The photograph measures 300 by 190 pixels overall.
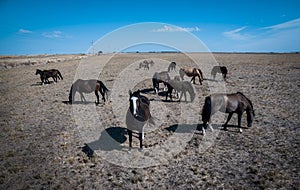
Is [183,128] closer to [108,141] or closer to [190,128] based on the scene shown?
[190,128]

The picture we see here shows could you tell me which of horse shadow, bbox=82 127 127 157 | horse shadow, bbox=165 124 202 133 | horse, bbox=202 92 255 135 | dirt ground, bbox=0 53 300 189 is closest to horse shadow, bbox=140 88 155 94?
dirt ground, bbox=0 53 300 189

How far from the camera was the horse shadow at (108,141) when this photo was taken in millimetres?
7953

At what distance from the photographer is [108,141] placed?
860cm

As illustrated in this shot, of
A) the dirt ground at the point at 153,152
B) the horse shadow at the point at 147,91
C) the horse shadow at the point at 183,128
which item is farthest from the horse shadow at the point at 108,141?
the horse shadow at the point at 147,91

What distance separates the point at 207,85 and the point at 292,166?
1421 cm

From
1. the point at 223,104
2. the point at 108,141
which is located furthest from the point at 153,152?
the point at 223,104

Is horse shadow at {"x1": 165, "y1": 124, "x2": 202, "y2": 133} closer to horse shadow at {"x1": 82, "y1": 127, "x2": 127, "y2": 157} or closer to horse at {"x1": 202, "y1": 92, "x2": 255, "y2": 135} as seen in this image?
horse at {"x1": 202, "y1": 92, "x2": 255, "y2": 135}

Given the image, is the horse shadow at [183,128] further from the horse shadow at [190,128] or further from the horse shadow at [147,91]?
the horse shadow at [147,91]

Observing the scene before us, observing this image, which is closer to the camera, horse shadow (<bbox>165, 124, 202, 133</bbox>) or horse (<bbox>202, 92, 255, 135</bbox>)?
horse (<bbox>202, 92, 255, 135</bbox>)

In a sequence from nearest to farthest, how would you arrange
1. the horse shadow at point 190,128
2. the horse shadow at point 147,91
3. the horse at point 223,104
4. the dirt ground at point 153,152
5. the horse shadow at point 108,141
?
1. the dirt ground at point 153,152
2. the horse shadow at point 108,141
3. the horse at point 223,104
4. the horse shadow at point 190,128
5. the horse shadow at point 147,91

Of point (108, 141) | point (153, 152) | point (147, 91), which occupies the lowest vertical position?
point (153, 152)

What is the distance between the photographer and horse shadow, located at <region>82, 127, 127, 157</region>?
795cm

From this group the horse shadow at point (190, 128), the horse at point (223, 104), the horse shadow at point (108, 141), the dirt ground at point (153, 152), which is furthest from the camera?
the horse shadow at point (190, 128)

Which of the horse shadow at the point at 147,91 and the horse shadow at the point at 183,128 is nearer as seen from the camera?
the horse shadow at the point at 183,128
